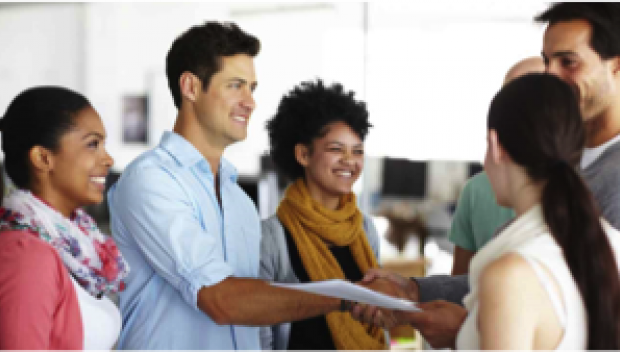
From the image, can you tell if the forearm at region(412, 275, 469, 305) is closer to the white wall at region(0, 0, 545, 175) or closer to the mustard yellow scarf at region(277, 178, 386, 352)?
the mustard yellow scarf at region(277, 178, 386, 352)

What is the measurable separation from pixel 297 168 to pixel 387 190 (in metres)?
3.48

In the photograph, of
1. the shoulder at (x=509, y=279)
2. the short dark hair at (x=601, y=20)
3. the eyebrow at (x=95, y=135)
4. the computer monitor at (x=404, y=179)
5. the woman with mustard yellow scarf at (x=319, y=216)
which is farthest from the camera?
the computer monitor at (x=404, y=179)

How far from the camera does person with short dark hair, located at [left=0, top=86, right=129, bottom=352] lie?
1.47m

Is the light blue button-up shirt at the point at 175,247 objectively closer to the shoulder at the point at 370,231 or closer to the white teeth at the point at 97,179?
the white teeth at the point at 97,179

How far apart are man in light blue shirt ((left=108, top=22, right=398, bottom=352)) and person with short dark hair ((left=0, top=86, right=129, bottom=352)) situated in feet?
0.32

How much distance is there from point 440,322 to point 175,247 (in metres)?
0.70

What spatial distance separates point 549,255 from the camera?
44.9 inches

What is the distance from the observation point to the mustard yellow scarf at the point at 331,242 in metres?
2.27

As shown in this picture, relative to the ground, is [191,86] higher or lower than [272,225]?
higher

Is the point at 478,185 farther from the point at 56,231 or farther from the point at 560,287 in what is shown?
the point at 56,231

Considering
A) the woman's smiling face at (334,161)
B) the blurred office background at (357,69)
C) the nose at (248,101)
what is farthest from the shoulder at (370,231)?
the blurred office background at (357,69)

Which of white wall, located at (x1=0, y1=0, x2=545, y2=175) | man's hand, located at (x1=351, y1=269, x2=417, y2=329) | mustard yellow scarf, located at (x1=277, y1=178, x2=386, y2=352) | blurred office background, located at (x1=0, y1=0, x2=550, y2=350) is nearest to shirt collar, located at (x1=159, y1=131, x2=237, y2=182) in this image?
mustard yellow scarf, located at (x1=277, y1=178, x2=386, y2=352)

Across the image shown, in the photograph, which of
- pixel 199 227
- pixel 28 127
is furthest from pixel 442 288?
pixel 28 127

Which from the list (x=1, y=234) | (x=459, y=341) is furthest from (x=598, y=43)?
(x=1, y=234)
